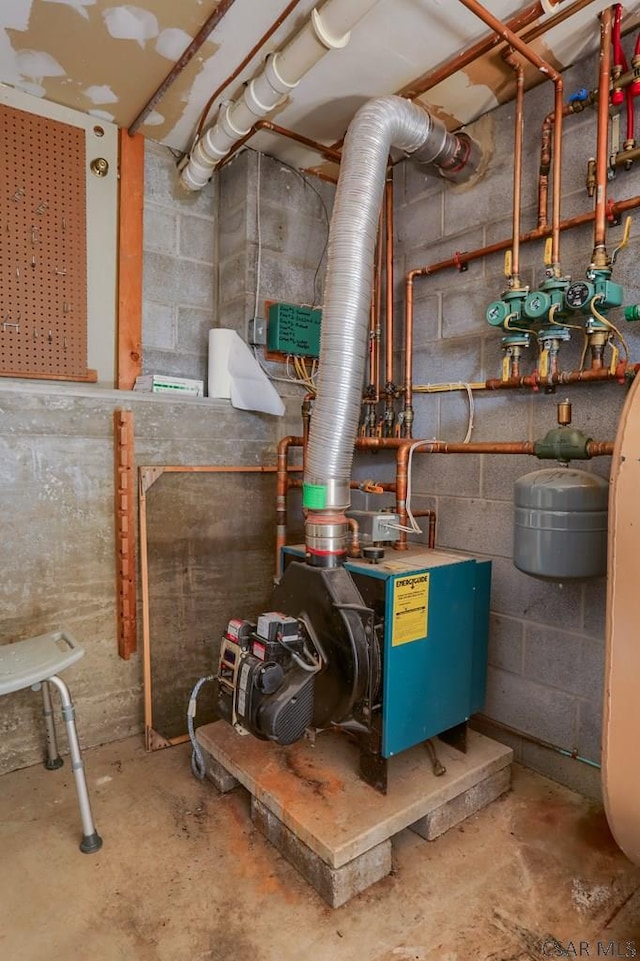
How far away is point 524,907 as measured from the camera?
4.34 feet

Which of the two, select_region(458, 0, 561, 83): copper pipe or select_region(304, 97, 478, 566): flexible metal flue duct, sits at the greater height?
select_region(458, 0, 561, 83): copper pipe

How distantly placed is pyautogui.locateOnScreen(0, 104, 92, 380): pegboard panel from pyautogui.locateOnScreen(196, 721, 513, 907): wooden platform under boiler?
1517 millimetres

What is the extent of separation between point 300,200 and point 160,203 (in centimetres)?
63

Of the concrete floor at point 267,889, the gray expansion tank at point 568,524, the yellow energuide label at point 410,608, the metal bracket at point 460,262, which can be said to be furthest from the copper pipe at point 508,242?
the concrete floor at point 267,889

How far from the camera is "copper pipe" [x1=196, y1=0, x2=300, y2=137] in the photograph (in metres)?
1.58

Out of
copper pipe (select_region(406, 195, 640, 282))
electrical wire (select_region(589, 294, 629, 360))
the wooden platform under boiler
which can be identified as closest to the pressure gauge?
electrical wire (select_region(589, 294, 629, 360))

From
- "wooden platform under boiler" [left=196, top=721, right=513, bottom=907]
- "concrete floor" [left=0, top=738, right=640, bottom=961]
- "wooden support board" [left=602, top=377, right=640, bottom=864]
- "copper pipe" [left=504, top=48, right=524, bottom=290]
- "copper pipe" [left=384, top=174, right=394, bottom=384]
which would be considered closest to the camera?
"wooden support board" [left=602, top=377, right=640, bottom=864]

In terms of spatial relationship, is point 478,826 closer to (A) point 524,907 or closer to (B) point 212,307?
(A) point 524,907

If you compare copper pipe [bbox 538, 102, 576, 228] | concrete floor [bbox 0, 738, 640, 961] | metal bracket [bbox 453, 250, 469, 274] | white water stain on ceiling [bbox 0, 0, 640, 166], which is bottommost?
concrete floor [bbox 0, 738, 640, 961]

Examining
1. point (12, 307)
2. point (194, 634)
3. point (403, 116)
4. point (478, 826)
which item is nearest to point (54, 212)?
point (12, 307)

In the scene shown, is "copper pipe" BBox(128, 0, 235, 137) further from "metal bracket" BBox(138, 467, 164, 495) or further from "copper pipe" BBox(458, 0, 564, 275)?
"metal bracket" BBox(138, 467, 164, 495)

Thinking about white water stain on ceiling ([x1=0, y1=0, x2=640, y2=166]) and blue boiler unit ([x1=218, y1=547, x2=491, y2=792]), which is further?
white water stain on ceiling ([x1=0, y1=0, x2=640, y2=166])

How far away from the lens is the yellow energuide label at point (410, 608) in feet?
4.92

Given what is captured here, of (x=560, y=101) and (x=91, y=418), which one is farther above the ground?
(x=560, y=101)
